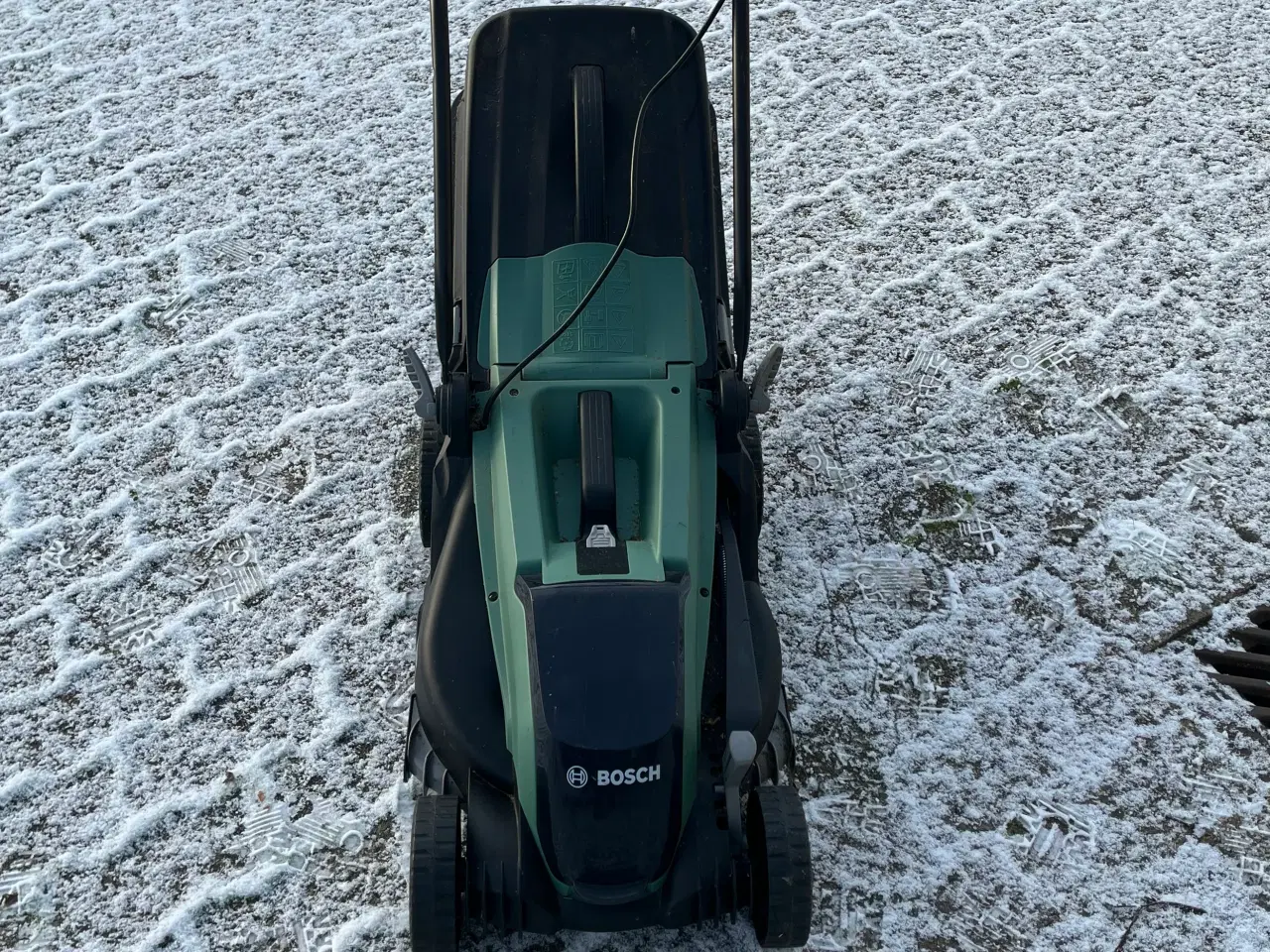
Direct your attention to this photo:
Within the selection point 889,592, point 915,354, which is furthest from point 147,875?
point 915,354

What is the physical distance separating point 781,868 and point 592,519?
73cm

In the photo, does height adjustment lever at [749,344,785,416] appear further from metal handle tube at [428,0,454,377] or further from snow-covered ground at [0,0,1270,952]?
metal handle tube at [428,0,454,377]

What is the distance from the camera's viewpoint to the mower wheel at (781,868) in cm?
216

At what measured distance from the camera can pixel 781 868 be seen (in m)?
Result: 2.16

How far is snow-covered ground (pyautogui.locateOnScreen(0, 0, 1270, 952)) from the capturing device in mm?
2551

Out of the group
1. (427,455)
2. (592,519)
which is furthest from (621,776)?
(427,455)

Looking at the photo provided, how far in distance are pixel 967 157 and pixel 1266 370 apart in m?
1.23

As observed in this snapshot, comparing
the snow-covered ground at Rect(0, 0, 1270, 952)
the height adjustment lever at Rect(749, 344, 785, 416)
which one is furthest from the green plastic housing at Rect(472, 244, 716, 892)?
the snow-covered ground at Rect(0, 0, 1270, 952)

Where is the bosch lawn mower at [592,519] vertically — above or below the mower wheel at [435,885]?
above

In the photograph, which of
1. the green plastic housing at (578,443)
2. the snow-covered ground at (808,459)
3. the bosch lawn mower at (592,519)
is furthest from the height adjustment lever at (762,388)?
the snow-covered ground at (808,459)

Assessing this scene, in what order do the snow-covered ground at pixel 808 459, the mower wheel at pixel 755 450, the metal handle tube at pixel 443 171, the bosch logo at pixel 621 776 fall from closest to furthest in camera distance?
the bosch logo at pixel 621 776
the metal handle tube at pixel 443 171
the snow-covered ground at pixel 808 459
the mower wheel at pixel 755 450

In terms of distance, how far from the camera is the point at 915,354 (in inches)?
140

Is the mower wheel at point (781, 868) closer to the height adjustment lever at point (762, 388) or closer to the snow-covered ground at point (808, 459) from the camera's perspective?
the snow-covered ground at point (808, 459)

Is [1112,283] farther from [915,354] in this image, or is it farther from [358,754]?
[358,754]
